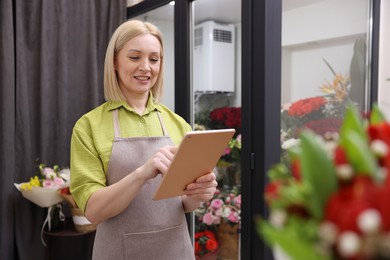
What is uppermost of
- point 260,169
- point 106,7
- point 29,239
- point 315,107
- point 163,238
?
point 106,7

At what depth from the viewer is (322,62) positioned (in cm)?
207

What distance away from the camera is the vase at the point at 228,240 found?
2.14 metres

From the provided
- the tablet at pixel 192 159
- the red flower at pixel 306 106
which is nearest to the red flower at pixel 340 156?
the tablet at pixel 192 159

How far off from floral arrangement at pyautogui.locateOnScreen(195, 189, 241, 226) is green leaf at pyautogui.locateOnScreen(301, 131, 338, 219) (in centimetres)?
177

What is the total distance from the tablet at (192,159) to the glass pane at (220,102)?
0.88m

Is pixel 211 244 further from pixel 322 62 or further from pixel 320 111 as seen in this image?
pixel 322 62

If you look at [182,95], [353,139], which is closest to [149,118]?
[182,95]

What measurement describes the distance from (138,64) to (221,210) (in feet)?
3.78

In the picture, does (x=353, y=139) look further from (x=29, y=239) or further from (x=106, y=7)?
(x=106, y=7)

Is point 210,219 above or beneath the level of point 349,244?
beneath

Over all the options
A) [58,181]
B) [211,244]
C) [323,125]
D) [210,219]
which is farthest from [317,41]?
[58,181]

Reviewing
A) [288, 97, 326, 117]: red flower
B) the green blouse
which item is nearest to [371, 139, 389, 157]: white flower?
the green blouse

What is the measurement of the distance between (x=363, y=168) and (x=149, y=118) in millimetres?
1120

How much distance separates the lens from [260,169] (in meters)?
1.73
